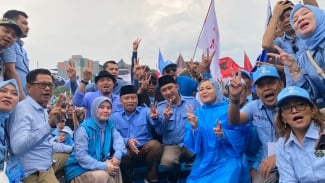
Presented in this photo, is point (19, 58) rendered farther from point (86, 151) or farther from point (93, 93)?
point (86, 151)

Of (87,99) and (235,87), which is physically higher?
(235,87)

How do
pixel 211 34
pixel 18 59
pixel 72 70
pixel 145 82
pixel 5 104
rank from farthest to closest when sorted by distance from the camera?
pixel 211 34 → pixel 145 82 → pixel 72 70 → pixel 18 59 → pixel 5 104

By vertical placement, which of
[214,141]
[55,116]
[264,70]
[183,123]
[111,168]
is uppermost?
[264,70]

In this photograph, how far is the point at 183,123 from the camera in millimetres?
5098

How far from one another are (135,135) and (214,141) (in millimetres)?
1473

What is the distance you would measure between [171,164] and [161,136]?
66cm

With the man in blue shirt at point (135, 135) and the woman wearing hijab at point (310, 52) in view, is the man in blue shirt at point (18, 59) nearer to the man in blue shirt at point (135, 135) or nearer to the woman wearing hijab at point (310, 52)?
the man in blue shirt at point (135, 135)

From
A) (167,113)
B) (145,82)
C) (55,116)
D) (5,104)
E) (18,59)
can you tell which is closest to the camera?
(5,104)

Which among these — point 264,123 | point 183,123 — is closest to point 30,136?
point 183,123

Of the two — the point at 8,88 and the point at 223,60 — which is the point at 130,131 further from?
the point at 223,60

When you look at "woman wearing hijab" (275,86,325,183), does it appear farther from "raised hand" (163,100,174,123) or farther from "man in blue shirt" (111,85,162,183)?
"man in blue shirt" (111,85,162,183)

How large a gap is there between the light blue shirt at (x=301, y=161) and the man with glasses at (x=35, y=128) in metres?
2.31

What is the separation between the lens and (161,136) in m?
5.28

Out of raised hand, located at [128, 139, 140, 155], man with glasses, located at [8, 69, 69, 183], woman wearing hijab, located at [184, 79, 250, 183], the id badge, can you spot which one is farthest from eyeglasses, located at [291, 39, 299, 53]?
the id badge
